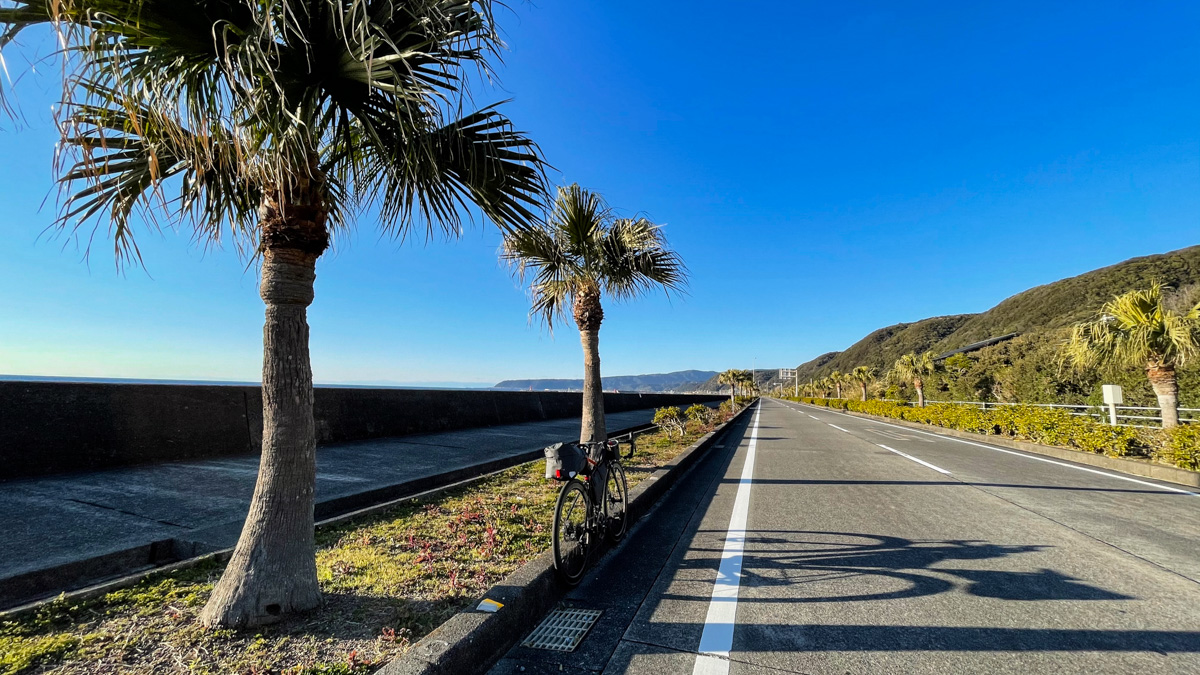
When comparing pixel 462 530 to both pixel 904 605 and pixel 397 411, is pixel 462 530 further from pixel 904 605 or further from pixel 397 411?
pixel 397 411

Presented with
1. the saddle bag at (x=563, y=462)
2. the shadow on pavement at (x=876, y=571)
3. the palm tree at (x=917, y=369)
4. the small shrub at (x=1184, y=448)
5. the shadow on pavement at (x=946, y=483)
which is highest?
the palm tree at (x=917, y=369)

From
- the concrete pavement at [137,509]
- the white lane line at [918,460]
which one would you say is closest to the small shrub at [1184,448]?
the white lane line at [918,460]

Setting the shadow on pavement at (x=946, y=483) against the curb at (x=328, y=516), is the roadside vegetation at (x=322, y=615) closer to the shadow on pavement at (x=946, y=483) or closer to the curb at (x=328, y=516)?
the curb at (x=328, y=516)

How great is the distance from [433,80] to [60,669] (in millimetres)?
3194

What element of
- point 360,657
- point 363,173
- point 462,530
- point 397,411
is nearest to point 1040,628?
point 360,657

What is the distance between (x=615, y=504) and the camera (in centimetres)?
446

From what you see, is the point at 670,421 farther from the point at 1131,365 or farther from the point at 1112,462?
the point at 1131,365

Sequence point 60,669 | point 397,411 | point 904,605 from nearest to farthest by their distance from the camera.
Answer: point 60,669, point 904,605, point 397,411

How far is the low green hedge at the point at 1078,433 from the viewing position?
730 cm

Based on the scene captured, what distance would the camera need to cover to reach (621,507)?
4.46 metres

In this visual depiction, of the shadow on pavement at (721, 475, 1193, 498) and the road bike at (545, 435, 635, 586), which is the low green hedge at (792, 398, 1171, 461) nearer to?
the shadow on pavement at (721, 475, 1193, 498)

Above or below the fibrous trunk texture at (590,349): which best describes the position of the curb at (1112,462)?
below

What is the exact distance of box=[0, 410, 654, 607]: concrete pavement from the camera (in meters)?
2.95

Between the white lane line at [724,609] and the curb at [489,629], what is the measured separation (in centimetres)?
96
